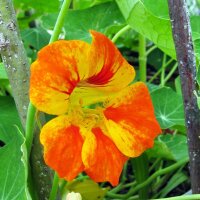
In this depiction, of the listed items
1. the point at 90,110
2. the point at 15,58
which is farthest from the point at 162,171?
the point at 15,58

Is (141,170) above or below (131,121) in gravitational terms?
below

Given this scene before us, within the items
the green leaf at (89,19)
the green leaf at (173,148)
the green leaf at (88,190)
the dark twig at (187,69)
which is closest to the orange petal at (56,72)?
the dark twig at (187,69)

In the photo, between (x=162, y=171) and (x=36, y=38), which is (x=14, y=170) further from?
(x=36, y=38)

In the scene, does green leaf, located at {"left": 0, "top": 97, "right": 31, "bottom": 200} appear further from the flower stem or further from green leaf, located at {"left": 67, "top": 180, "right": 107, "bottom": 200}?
the flower stem

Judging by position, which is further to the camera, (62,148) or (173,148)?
(173,148)

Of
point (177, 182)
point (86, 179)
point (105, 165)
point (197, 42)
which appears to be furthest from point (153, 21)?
point (177, 182)

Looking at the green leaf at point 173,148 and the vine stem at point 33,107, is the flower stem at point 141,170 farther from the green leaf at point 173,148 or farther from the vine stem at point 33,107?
the vine stem at point 33,107

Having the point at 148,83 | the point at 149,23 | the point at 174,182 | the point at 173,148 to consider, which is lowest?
the point at 174,182
